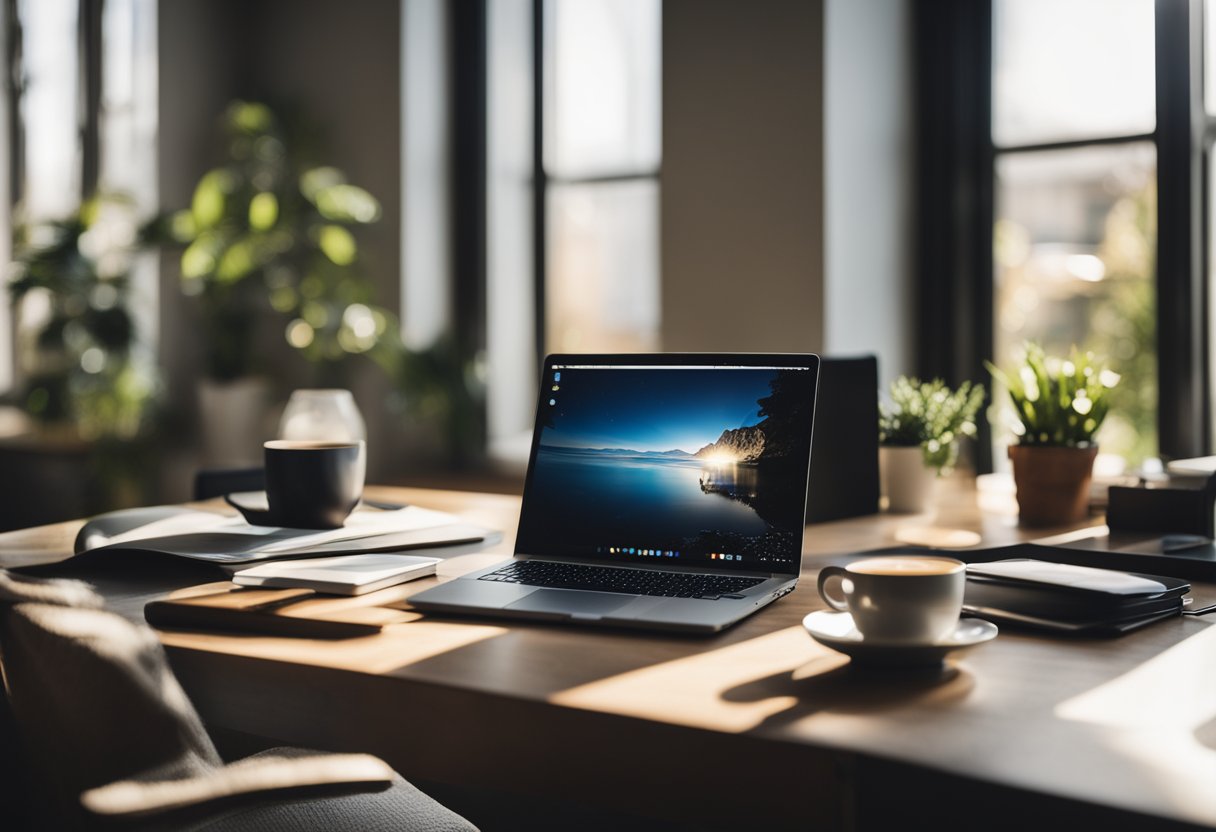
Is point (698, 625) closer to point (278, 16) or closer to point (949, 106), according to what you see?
point (949, 106)

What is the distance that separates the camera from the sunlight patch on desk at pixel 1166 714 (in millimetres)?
664

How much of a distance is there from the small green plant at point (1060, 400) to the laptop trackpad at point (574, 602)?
87 cm

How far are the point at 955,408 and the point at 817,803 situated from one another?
1297 millimetres

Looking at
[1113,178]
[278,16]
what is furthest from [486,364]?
[1113,178]

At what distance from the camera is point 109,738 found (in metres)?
0.81

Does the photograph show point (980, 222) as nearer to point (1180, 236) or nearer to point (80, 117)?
point (1180, 236)

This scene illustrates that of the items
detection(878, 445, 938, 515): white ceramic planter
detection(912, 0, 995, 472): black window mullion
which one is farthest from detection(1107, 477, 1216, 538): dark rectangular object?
detection(912, 0, 995, 472): black window mullion

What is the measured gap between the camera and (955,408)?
1.91 m

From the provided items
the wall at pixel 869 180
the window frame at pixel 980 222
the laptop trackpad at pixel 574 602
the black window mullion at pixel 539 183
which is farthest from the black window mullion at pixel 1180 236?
the laptop trackpad at pixel 574 602

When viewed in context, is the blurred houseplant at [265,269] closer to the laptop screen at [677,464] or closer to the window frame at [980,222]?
the window frame at [980,222]

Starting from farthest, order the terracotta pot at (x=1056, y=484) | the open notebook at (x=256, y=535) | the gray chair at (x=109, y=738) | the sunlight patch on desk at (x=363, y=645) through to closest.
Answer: the terracotta pot at (x=1056, y=484)
the open notebook at (x=256, y=535)
the sunlight patch on desk at (x=363, y=645)
the gray chair at (x=109, y=738)

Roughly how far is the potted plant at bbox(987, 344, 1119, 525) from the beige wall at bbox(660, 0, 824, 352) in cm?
120

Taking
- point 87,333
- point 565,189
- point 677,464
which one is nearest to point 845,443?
point 677,464

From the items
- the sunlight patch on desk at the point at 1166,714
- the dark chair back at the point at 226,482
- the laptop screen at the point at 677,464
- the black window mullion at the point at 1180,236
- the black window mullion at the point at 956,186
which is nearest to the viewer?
the sunlight patch on desk at the point at 1166,714
